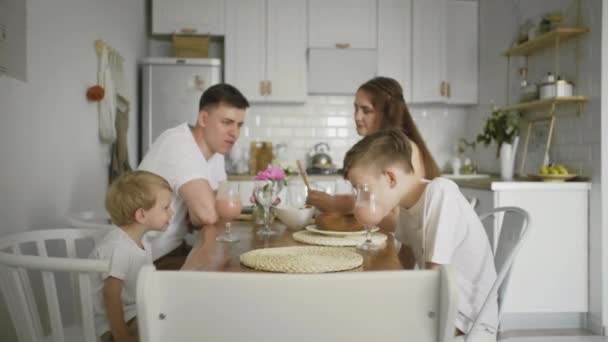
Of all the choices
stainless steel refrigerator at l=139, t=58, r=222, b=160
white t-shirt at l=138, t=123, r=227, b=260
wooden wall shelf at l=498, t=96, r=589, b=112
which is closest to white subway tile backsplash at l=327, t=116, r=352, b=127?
stainless steel refrigerator at l=139, t=58, r=222, b=160

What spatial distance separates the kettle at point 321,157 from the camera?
502 cm

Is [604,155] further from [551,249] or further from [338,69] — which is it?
[338,69]

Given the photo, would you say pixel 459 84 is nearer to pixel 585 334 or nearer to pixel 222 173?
pixel 585 334

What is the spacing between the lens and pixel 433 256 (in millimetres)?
1388

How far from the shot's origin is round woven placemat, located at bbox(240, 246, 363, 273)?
1.17 meters

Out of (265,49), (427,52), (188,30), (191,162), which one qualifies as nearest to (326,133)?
(265,49)

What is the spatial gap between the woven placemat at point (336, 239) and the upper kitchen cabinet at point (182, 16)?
3.62 m

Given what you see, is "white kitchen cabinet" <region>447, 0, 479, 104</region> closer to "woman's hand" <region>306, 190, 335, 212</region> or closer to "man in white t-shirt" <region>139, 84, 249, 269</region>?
"man in white t-shirt" <region>139, 84, 249, 269</region>

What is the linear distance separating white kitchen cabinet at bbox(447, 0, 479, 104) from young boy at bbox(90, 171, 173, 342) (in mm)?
3868

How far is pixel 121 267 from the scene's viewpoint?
1.59 metres

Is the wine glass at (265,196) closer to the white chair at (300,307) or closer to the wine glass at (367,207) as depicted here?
the wine glass at (367,207)

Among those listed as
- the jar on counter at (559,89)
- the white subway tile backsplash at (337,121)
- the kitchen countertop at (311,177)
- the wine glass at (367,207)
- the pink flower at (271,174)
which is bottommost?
the kitchen countertop at (311,177)

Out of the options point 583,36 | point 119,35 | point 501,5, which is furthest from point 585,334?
point 119,35

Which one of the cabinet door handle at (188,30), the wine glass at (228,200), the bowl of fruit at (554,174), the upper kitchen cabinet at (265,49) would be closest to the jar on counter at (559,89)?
the bowl of fruit at (554,174)
